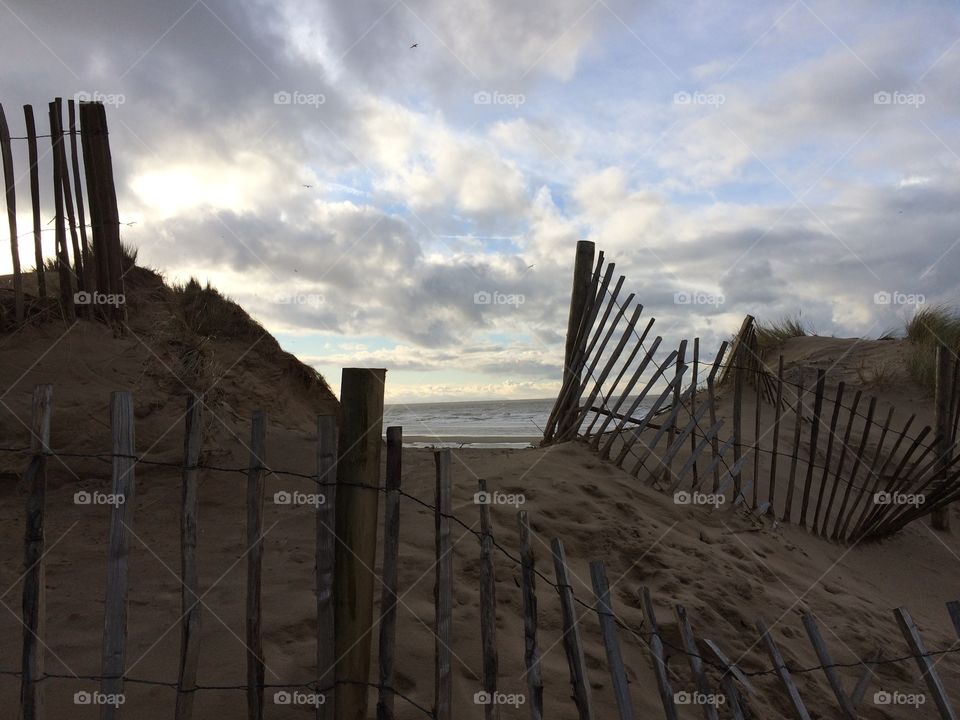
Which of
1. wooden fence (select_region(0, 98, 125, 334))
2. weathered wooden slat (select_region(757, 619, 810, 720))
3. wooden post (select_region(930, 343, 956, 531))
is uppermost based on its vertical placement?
wooden fence (select_region(0, 98, 125, 334))

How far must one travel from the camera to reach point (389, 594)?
94.0 inches

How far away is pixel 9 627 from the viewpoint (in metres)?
3.29

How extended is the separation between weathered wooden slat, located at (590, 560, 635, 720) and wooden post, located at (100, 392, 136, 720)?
1.58 meters

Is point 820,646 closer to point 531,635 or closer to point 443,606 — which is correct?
point 531,635

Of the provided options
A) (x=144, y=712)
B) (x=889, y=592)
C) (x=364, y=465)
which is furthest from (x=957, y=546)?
(x=144, y=712)

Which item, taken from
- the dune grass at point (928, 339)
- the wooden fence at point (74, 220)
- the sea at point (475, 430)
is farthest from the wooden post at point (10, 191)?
the dune grass at point (928, 339)

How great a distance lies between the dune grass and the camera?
382 inches

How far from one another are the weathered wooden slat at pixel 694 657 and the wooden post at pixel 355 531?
113cm

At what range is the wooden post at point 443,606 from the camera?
2.41m

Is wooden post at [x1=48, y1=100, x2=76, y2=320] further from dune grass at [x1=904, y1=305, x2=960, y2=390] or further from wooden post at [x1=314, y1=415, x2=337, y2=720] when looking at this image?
dune grass at [x1=904, y1=305, x2=960, y2=390]

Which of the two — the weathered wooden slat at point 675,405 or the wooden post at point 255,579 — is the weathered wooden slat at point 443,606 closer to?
the wooden post at point 255,579

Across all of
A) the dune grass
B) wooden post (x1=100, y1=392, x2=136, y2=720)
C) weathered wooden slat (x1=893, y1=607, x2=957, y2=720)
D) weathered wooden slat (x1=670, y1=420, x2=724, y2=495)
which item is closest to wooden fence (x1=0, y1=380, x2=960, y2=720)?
wooden post (x1=100, y1=392, x2=136, y2=720)

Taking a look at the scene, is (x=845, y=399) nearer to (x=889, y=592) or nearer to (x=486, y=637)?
(x=889, y=592)

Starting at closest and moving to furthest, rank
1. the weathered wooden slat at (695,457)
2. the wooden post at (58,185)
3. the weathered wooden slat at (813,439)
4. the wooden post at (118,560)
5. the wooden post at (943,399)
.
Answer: the wooden post at (118,560), the weathered wooden slat at (695,457), the weathered wooden slat at (813,439), the wooden post at (58,185), the wooden post at (943,399)
